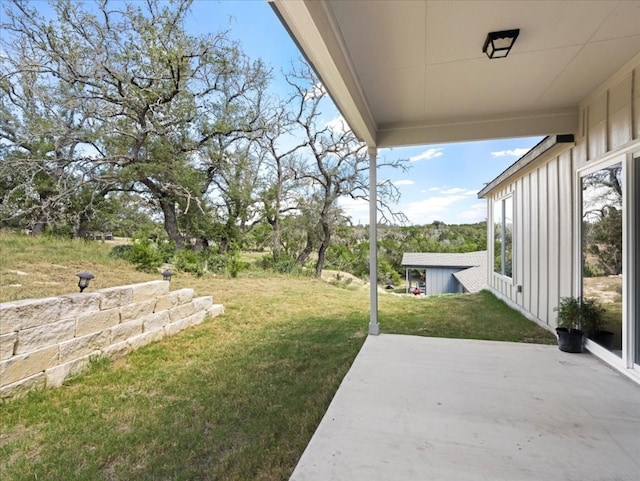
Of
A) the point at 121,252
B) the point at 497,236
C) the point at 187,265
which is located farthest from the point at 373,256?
the point at 121,252

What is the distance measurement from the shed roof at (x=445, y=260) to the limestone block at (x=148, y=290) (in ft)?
41.4

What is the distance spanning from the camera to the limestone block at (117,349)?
3.44m

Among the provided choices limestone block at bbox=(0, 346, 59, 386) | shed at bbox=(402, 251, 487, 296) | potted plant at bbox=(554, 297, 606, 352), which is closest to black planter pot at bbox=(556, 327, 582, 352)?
potted plant at bbox=(554, 297, 606, 352)

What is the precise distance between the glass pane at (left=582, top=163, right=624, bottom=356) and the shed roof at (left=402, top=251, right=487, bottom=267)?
1179cm

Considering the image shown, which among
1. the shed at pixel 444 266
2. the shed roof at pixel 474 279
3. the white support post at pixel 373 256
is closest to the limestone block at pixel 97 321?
the white support post at pixel 373 256

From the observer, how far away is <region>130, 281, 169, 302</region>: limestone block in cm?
388

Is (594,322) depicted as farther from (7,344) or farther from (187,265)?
(187,265)

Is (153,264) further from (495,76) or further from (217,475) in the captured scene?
(495,76)

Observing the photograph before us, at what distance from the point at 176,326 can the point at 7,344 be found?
201 cm

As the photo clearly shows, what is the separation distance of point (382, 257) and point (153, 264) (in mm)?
14645

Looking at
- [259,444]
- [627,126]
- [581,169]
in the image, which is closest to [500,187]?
[581,169]

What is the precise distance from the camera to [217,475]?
6.20ft

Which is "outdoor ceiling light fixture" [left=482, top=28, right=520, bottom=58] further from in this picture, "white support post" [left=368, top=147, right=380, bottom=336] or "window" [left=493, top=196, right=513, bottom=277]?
Answer: "window" [left=493, top=196, right=513, bottom=277]

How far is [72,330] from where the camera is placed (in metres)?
3.10
